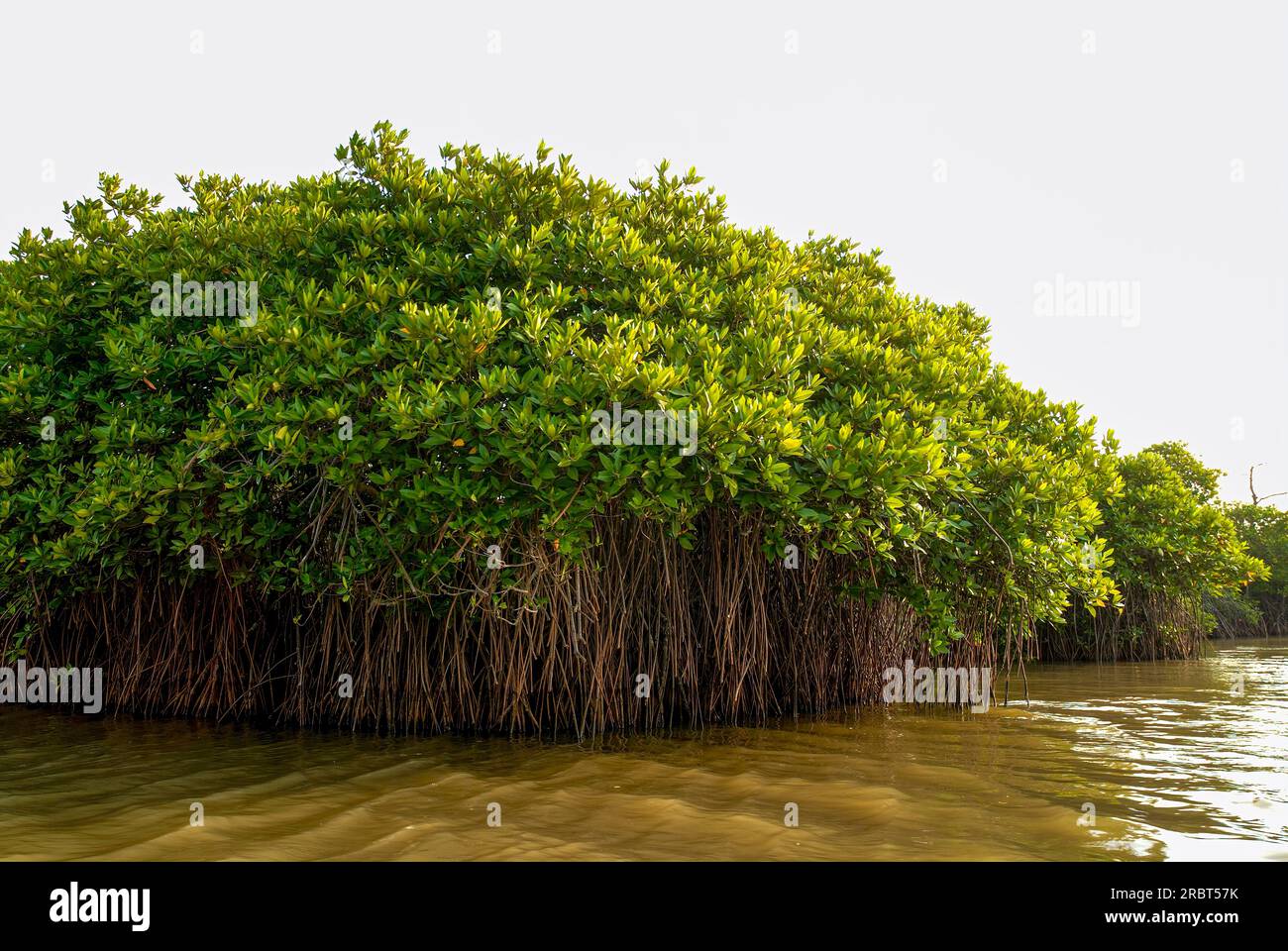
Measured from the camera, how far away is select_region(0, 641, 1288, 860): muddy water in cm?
335

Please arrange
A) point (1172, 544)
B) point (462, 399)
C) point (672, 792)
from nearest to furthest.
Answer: point (672, 792)
point (462, 399)
point (1172, 544)

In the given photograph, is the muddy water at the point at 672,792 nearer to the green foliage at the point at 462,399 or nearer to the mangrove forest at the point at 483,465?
the mangrove forest at the point at 483,465

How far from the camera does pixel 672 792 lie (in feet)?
13.9

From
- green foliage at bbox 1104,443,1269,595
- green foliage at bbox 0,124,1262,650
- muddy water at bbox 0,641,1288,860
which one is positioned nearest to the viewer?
muddy water at bbox 0,641,1288,860

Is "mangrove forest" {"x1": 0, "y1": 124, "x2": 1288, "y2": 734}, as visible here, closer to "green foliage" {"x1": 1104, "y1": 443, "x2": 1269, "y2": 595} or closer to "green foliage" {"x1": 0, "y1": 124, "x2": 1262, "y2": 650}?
"green foliage" {"x1": 0, "y1": 124, "x2": 1262, "y2": 650}

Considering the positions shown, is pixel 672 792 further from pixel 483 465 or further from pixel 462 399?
pixel 462 399

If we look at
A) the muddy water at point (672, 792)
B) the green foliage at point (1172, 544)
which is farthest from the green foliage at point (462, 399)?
the green foliage at point (1172, 544)

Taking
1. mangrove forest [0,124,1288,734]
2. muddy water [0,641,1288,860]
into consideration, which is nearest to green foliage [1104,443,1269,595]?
mangrove forest [0,124,1288,734]

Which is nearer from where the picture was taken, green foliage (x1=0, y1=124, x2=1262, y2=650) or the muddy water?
the muddy water

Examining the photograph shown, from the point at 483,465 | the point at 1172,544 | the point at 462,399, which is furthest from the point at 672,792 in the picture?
the point at 1172,544

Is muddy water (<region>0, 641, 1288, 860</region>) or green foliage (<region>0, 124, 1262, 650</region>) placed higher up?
green foliage (<region>0, 124, 1262, 650</region>)

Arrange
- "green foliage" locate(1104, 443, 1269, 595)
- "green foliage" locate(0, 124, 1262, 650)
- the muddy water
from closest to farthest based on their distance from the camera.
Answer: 1. the muddy water
2. "green foliage" locate(0, 124, 1262, 650)
3. "green foliage" locate(1104, 443, 1269, 595)
